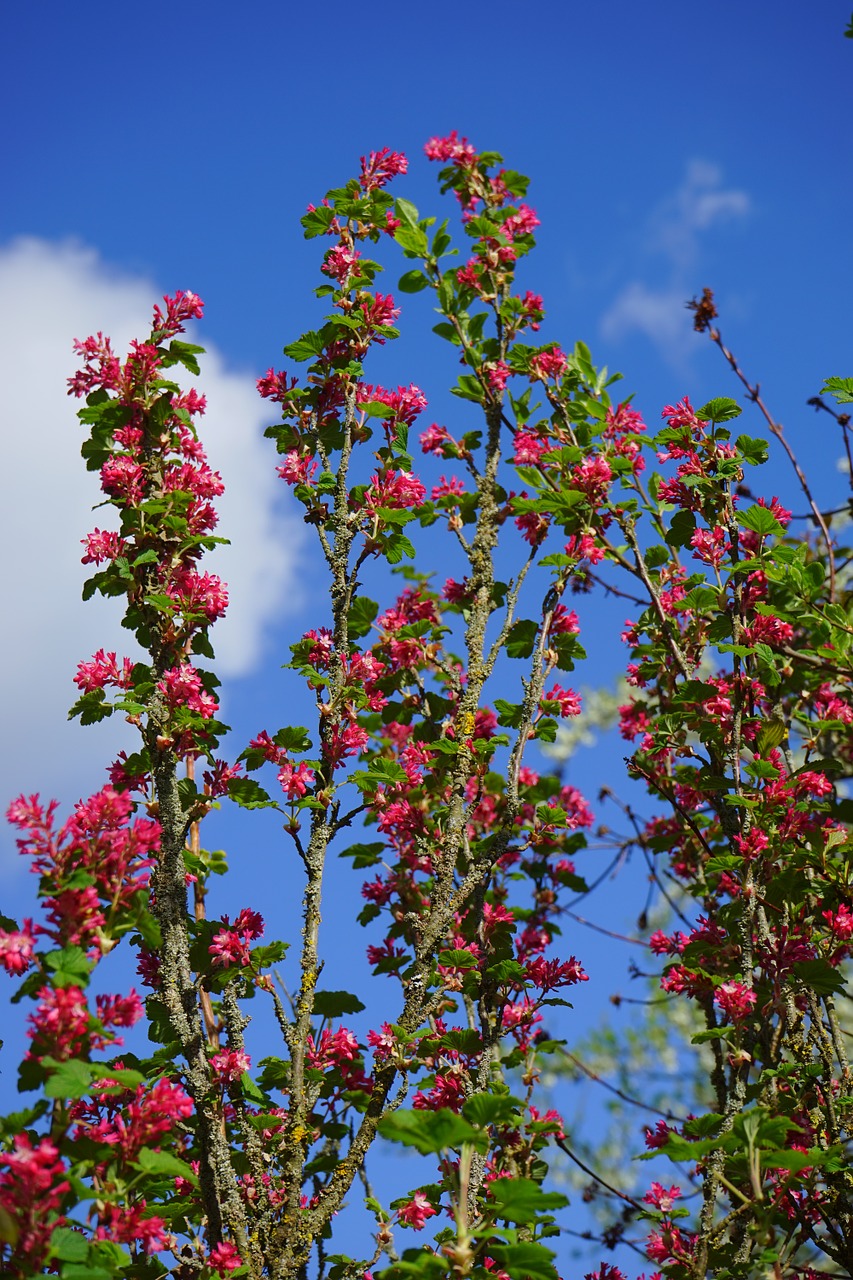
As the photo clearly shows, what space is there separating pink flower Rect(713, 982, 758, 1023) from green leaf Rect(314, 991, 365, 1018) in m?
1.72

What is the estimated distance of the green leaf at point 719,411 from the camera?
6.00 metres

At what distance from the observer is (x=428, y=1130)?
137 inches

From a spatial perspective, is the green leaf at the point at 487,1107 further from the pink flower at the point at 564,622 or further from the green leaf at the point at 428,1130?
the pink flower at the point at 564,622

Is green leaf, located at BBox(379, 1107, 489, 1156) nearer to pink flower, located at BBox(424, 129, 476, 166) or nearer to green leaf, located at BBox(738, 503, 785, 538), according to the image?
green leaf, located at BBox(738, 503, 785, 538)

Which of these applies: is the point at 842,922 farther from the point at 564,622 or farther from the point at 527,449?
the point at 527,449

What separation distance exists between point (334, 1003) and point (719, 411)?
3819 mm

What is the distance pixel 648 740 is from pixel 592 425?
2.04 m

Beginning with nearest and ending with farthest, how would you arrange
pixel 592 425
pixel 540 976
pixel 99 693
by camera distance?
pixel 99 693
pixel 540 976
pixel 592 425

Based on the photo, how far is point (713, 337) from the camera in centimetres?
694

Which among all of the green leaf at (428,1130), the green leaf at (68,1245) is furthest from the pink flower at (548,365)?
the green leaf at (68,1245)

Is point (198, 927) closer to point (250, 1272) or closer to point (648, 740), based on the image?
point (250, 1272)

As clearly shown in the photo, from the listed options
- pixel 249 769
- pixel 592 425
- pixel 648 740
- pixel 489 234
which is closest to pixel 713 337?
pixel 592 425

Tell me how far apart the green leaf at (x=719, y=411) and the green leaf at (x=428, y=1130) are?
412 cm

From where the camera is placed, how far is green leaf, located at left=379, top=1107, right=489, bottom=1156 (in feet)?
11.1
